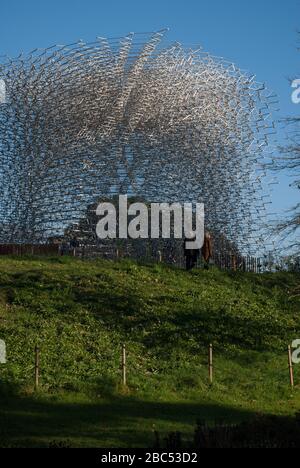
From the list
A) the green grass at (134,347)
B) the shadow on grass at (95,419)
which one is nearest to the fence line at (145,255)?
the green grass at (134,347)

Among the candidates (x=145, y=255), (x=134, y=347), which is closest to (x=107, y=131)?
(x=145, y=255)

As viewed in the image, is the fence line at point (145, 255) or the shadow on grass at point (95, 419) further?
the fence line at point (145, 255)

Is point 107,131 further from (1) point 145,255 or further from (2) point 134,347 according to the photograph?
(2) point 134,347

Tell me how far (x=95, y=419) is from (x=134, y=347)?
285 inches

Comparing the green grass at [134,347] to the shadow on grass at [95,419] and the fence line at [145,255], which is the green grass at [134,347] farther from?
the fence line at [145,255]

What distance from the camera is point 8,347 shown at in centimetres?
2058

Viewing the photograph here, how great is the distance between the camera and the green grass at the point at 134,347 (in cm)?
1588

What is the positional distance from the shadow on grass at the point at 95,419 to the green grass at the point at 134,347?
22 millimetres

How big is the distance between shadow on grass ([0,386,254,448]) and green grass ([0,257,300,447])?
2 centimetres

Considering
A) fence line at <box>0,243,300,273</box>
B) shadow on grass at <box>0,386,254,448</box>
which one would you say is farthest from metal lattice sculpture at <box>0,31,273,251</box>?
shadow on grass at <box>0,386,254,448</box>

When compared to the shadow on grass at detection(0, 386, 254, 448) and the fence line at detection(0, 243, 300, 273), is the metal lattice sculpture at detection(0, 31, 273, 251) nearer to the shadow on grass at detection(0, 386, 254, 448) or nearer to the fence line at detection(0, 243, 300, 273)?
the fence line at detection(0, 243, 300, 273)

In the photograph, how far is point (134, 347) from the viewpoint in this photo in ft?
74.7

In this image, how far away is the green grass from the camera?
52.1ft
